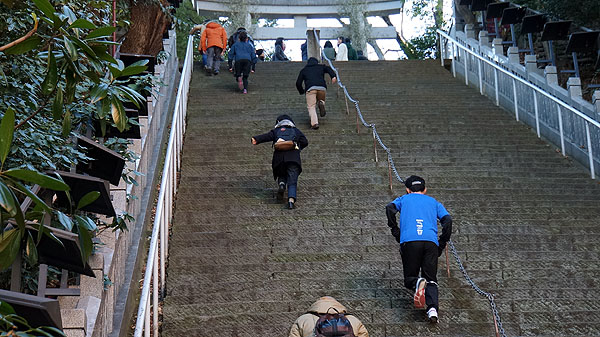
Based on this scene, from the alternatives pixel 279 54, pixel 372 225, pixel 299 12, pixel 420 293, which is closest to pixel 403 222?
pixel 420 293

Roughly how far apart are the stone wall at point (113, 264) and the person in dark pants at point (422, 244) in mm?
2488

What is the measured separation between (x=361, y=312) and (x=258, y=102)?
29.2 ft

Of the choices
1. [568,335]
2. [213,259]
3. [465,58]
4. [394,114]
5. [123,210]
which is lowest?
[568,335]

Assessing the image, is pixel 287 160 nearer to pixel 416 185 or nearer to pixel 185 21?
pixel 416 185

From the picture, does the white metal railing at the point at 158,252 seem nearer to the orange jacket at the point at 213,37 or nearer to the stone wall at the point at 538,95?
the stone wall at the point at 538,95

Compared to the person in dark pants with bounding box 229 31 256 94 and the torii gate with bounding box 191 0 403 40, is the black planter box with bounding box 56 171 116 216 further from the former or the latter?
the torii gate with bounding box 191 0 403 40

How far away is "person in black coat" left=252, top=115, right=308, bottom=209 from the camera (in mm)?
10453

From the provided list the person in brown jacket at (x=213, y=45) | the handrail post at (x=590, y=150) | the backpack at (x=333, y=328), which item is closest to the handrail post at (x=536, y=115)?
the handrail post at (x=590, y=150)

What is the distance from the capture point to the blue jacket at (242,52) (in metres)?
16.8

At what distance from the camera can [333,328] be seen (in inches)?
195

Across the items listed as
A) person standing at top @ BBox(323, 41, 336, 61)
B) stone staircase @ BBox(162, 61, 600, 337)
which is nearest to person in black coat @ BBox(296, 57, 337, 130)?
stone staircase @ BBox(162, 61, 600, 337)

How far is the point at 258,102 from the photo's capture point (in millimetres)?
16203

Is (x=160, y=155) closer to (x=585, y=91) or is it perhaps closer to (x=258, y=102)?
(x=258, y=102)

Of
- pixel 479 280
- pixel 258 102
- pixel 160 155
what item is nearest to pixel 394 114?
pixel 258 102
